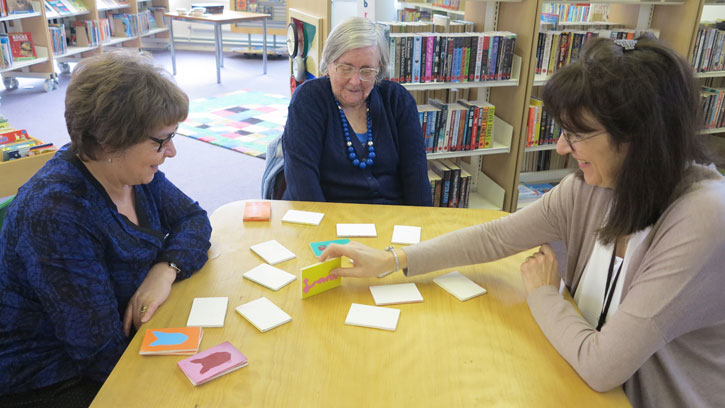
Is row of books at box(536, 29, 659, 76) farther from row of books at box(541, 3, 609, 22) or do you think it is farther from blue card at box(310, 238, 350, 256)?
blue card at box(310, 238, 350, 256)

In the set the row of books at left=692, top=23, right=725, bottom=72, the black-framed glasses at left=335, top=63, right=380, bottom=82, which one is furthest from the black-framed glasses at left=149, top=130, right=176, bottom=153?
the row of books at left=692, top=23, right=725, bottom=72

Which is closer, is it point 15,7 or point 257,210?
point 257,210

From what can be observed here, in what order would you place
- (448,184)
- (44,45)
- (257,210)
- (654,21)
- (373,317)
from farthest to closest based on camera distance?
1. (44,45)
2. (654,21)
3. (448,184)
4. (257,210)
5. (373,317)

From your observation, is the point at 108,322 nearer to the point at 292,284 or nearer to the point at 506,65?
the point at 292,284

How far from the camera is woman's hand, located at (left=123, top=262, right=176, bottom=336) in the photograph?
1256mm

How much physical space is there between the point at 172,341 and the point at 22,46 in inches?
232

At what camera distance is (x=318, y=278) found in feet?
4.28

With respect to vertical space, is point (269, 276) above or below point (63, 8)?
below

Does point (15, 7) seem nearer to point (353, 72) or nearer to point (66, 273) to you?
point (353, 72)

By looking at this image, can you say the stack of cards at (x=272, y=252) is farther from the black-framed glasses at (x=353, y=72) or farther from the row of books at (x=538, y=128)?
the row of books at (x=538, y=128)

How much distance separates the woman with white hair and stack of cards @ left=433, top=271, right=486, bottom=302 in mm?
767

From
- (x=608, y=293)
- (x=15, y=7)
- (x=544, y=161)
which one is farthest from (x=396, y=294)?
(x=15, y=7)

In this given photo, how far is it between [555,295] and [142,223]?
103 centimetres

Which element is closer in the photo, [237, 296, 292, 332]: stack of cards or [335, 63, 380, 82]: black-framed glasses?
[237, 296, 292, 332]: stack of cards
